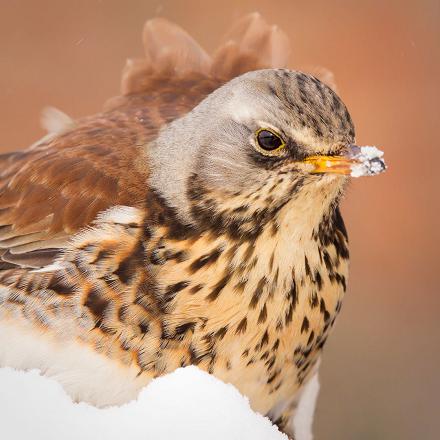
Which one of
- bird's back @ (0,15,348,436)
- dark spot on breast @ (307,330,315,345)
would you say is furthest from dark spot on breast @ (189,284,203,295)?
dark spot on breast @ (307,330,315,345)

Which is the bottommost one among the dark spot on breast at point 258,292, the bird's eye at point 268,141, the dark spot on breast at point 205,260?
the dark spot on breast at point 258,292

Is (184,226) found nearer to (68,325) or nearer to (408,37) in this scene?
(68,325)

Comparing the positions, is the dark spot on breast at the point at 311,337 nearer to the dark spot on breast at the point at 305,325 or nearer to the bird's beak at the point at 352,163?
the dark spot on breast at the point at 305,325

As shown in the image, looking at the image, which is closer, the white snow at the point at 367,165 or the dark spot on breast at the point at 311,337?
the white snow at the point at 367,165

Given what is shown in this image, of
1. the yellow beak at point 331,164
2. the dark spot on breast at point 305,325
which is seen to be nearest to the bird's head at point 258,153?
the yellow beak at point 331,164

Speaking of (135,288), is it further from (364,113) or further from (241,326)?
(364,113)

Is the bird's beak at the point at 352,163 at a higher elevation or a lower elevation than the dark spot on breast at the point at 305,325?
higher

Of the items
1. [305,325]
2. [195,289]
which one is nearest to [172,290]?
[195,289]

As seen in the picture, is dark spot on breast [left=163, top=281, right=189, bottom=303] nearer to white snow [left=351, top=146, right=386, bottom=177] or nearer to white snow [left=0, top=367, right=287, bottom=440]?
white snow [left=0, top=367, right=287, bottom=440]
